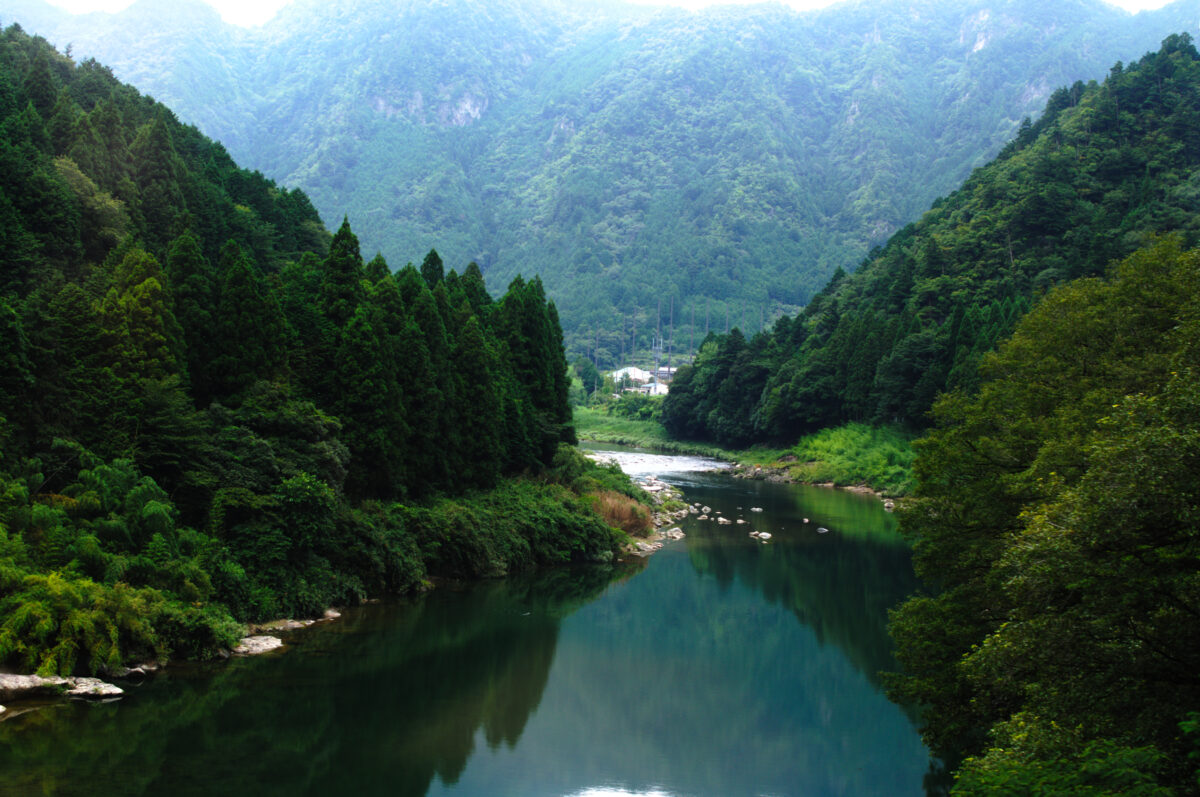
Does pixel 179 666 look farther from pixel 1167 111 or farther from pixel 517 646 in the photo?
pixel 1167 111

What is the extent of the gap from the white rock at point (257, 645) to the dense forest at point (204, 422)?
684mm

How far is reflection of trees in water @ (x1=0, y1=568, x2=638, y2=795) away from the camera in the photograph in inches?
726

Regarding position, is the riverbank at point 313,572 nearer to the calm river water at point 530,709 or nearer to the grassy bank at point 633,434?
the calm river water at point 530,709

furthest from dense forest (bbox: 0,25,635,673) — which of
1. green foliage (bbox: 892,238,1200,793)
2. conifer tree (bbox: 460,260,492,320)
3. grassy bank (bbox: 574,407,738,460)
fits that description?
grassy bank (bbox: 574,407,738,460)

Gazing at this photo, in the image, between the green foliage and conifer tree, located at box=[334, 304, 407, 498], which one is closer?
the green foliage

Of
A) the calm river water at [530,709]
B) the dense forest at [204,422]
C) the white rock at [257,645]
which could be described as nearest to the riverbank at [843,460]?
the calm river water at [530,709]

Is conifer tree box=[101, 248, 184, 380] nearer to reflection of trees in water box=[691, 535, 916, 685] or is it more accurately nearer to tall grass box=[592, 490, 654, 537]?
tall grass box=[592, 490, 654, 537]

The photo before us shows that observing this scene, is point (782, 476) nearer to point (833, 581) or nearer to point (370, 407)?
point (833, 581)

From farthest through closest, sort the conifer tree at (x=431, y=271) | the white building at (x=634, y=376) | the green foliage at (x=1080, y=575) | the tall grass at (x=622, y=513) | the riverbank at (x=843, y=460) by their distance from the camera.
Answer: the white building at (x=634, y=376) < the riverbank at (x=843, y=460) < the conifer tree at (x=431, y=271) < the tall grass at (x=622, y=513) < the green foliage at (x=1080, y=575)

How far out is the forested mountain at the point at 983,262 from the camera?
245ft

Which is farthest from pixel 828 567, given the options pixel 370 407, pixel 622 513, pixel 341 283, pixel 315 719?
pixel 315 719

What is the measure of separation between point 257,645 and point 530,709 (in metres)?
7.68

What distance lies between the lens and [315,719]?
73.7 feet

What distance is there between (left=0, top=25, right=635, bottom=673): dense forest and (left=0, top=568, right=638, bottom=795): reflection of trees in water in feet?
5.74
